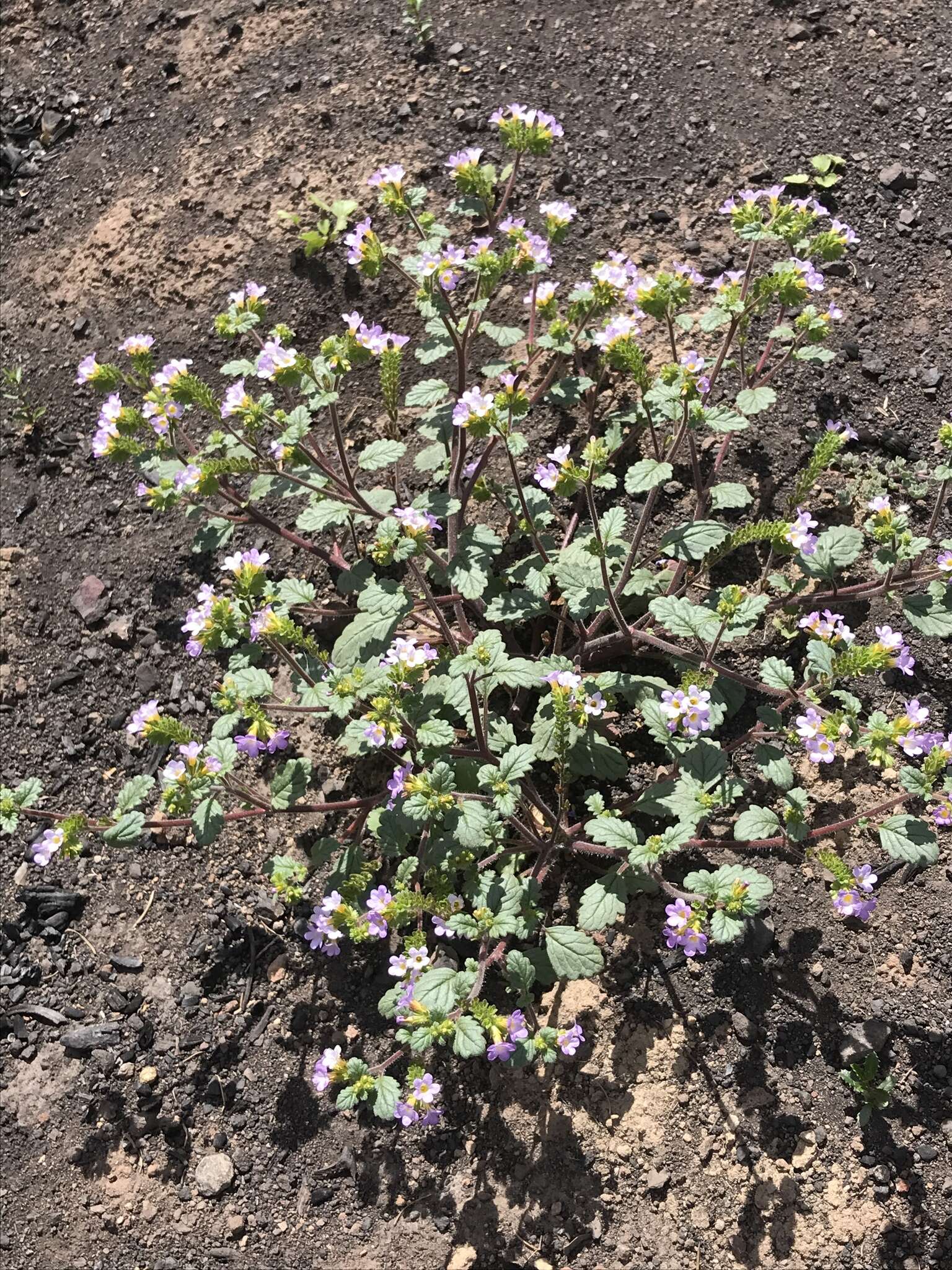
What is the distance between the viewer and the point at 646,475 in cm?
373

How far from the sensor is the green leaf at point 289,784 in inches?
150

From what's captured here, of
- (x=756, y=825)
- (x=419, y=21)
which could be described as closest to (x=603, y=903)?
(x=756, y=825)

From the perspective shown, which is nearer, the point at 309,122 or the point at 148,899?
the point at 148,899

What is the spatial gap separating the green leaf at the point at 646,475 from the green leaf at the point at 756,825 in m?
1.29

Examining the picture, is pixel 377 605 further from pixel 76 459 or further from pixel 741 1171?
pixel 76 459

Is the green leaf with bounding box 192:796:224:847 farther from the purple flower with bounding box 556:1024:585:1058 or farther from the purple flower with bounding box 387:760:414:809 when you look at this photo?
the purple flower with bounding box 556:1024:585:1058

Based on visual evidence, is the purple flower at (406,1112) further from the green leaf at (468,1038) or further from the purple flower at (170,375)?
the purple flower at (170,375)

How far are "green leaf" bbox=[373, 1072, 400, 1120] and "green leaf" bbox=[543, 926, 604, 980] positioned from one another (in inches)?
28.3

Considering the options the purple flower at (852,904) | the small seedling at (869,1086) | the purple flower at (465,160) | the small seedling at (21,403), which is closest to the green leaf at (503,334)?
the purple flower at (465,160)

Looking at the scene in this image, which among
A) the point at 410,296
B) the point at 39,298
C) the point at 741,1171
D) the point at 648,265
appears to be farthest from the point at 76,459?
the point at 741,1171

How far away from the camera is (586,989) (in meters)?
3.88

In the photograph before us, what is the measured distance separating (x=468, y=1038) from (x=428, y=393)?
2.69 meters

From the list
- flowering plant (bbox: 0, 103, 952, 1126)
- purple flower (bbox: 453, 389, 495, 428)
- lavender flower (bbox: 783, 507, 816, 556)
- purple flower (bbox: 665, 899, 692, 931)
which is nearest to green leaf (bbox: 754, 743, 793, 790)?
flowering plant (bbox: 0, 103, 952, 1126)

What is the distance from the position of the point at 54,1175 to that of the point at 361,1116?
54.8 inches
